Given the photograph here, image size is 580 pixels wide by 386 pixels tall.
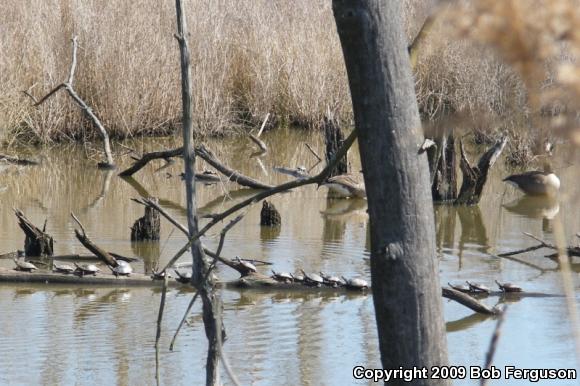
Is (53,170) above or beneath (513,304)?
above

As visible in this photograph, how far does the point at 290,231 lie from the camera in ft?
26.4

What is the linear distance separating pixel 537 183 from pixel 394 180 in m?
8.27

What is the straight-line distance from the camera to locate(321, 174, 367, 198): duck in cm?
972

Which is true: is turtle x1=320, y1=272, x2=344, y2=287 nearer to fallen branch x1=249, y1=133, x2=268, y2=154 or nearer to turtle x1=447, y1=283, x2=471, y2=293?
turtle x1=447, y1=283, x2=471, y2=293

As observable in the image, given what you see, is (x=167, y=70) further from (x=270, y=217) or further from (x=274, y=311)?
(x=274, y=311)

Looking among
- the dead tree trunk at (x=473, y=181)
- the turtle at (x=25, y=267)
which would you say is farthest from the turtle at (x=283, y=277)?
the dead tree trunk at (x=473, y=181)

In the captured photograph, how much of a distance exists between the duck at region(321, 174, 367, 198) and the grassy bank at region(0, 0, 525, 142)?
8.10ft

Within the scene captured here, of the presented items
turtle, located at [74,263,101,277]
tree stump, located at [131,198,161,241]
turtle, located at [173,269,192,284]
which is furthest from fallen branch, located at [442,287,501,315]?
tree stump, located at [131,198,161,241]

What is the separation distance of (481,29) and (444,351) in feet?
3.08

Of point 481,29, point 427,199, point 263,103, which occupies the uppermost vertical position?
point 263,103

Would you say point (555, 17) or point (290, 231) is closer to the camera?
point (555, 17)

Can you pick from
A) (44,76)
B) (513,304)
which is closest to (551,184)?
(513,304)

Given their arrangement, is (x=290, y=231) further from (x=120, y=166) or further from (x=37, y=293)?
(x=120, y=166)

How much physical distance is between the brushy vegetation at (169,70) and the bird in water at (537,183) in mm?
1532
